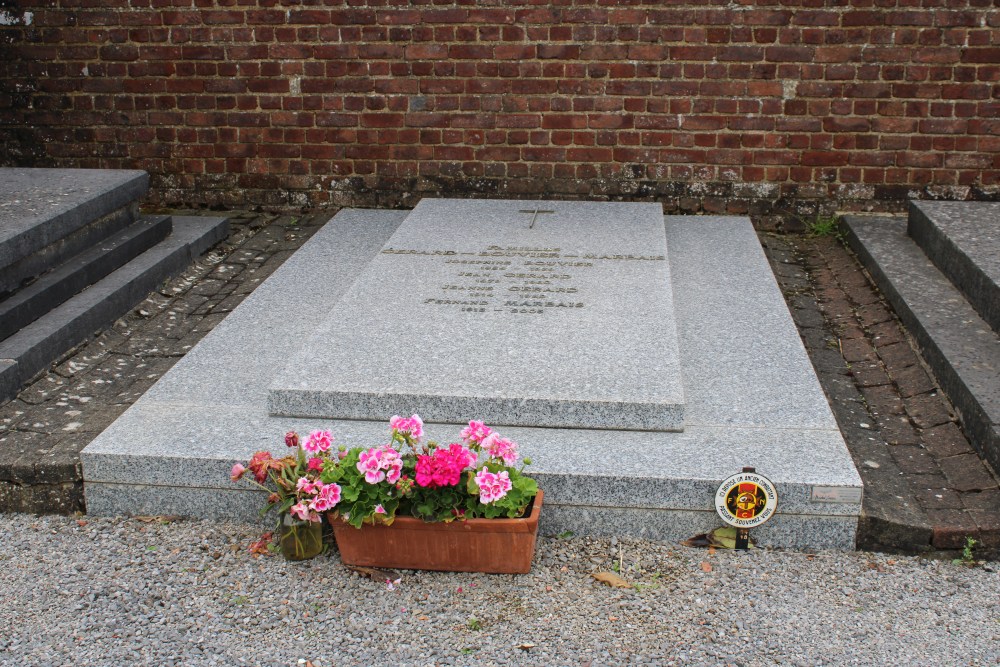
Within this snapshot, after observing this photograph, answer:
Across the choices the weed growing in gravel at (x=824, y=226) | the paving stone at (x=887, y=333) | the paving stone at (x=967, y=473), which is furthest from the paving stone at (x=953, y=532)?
the weed growing in gravel at (x=824, y=226)

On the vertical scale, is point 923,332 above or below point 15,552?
above

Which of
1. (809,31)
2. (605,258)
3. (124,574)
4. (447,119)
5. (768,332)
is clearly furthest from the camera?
(447,119)

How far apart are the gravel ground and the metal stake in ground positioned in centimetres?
11

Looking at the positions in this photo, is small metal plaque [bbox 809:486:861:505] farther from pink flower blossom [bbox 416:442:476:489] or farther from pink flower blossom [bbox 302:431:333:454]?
pink flower blossom [bbox 302:431:333:454]

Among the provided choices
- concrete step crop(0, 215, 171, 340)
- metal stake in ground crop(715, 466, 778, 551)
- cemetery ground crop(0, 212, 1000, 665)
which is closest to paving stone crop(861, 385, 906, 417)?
cemetery ground crop(0, 212, 1000, 665)

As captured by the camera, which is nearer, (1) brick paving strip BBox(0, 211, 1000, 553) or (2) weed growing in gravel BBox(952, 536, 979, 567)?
(2) weed growing in gravel BBox(952, 536, 979, 567)

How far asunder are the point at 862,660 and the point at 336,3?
463cm

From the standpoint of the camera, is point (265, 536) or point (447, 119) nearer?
point (265, 536)

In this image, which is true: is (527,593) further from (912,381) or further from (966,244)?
(966,244)

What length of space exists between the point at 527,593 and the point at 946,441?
1655 mm

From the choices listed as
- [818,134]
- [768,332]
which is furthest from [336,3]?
[768,332]

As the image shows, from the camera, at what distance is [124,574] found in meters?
2.87

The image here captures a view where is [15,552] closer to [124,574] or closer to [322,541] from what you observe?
[124,574]

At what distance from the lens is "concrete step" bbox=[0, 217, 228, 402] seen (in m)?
3.82
